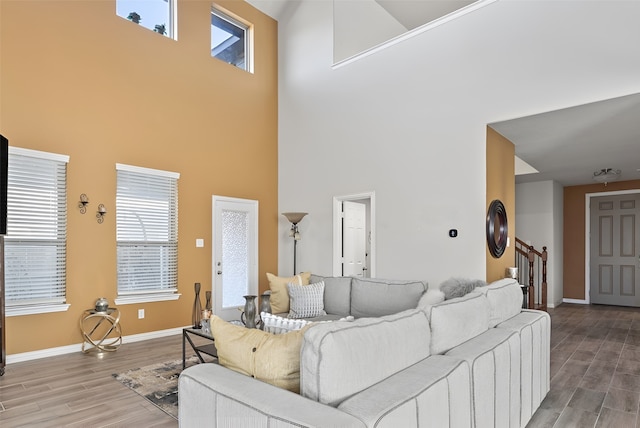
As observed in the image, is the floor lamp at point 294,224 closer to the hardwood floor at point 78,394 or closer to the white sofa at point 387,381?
the hardwood floor at point 78,394

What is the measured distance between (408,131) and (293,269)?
3082mm

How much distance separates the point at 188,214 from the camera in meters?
5.70

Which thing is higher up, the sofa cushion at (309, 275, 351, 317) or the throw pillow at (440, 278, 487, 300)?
the throw pillow at (440, 278, 487, 300)

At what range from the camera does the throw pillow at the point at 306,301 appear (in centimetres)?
436

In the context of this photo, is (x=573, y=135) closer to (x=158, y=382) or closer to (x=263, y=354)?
(x=263, y=354)

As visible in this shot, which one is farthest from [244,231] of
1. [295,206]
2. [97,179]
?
[97,179]

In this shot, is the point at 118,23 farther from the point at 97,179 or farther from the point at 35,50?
the point at 97,179

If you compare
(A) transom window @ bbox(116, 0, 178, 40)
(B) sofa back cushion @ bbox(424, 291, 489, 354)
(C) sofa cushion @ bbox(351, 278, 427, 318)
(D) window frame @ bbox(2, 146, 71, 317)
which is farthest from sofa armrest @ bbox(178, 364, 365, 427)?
(A) transom window @ bbox(116, 0, 178, 40)

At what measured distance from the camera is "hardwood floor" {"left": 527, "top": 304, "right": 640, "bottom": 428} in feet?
9.37

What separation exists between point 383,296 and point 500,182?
2.36 meters

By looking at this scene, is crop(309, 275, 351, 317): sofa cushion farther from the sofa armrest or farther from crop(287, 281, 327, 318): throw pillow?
the sofa armrest

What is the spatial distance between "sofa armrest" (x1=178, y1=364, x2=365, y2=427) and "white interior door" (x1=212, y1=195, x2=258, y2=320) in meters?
4.47

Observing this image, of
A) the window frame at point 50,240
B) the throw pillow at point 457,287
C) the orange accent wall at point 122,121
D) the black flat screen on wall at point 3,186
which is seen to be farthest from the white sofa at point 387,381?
the orange accent wall at point 122,121

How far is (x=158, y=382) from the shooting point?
3475 millimetres
